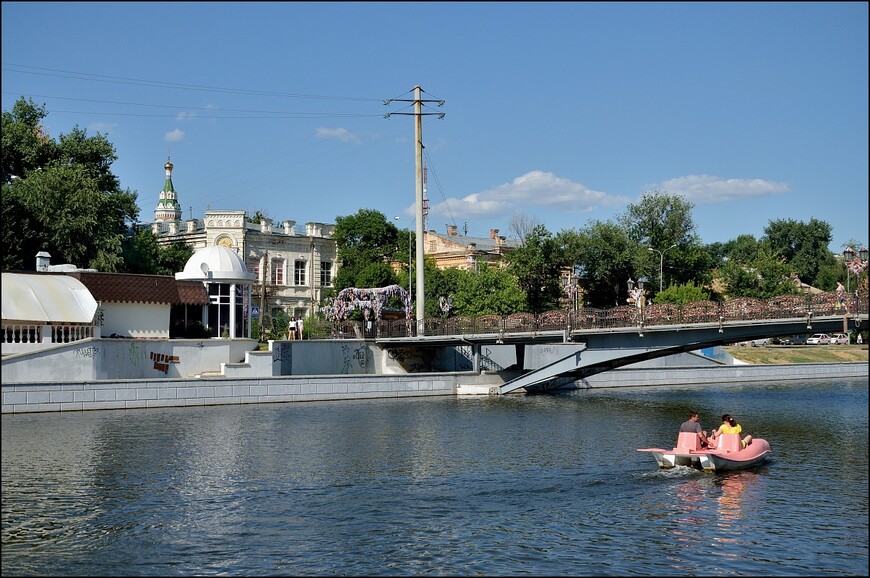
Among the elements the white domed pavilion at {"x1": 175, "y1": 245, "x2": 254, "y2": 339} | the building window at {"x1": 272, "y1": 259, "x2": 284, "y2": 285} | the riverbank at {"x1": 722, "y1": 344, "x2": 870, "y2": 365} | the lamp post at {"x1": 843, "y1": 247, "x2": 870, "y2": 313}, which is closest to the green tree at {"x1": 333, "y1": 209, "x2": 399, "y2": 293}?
the building window at {"x1": 272, "y1": 259, "x2": 284, "y2": 285}

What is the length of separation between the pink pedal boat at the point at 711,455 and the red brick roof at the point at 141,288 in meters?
31.3

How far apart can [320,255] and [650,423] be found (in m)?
53.0

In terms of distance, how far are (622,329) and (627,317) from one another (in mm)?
878

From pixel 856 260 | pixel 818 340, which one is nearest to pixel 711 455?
pixel 856 260

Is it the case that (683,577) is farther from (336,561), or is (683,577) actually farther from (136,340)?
(136,340)

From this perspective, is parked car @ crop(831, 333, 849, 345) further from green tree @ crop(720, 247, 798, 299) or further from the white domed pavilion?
the white domed pavilion

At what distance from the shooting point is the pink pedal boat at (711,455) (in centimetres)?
2919

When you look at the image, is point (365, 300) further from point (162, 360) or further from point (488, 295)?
point (162, 360)

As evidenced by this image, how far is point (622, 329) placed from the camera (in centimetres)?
5181

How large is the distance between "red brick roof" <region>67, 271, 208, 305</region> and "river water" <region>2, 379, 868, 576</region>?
9055 millimetres

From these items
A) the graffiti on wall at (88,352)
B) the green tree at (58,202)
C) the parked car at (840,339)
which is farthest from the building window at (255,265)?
the parked car at (840,339)

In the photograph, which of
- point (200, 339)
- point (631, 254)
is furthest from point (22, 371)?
Answer: point (631, 254)

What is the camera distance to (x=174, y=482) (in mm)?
26625

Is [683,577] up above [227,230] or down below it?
below
